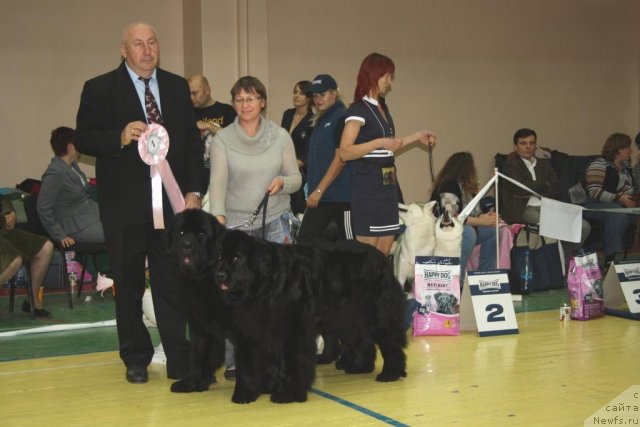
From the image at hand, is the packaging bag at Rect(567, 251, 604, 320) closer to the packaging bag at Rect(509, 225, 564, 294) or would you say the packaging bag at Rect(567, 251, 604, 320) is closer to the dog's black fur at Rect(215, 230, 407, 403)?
the packaging bag at Rect(509, 225, 564, 294)

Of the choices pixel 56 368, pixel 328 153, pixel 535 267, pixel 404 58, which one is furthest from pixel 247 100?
pixel 404 58

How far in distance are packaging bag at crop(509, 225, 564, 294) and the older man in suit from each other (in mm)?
3865

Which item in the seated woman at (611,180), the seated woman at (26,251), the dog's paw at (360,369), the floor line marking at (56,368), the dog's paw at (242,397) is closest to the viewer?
Result: the dog's paw at (242,397)

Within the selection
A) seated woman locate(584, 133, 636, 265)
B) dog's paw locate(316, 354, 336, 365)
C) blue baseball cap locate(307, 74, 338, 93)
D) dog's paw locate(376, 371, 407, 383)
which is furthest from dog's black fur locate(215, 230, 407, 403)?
seated woman locate(584, 133, 636, 265)

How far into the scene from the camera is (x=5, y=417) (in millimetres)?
3744

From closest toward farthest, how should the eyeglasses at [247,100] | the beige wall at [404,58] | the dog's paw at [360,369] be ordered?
the eyeglasses at [247,100]
the dog's paw at [360,369]
the beige wall at [404,58]

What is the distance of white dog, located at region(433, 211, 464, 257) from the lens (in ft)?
21.2

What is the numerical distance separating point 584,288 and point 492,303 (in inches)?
32.4

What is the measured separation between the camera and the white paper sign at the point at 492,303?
5535mm

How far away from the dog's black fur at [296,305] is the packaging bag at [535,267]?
341 cm

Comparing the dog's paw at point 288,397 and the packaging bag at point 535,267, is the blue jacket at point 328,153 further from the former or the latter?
the packaging bag at point 535,267

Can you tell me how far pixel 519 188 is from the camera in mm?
8266

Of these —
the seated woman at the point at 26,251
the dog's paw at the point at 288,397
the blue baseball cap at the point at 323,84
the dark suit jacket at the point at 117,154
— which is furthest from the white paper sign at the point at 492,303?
the seated woman at the point at 26,251

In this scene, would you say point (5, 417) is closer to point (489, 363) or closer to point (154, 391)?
point (154, 391)
